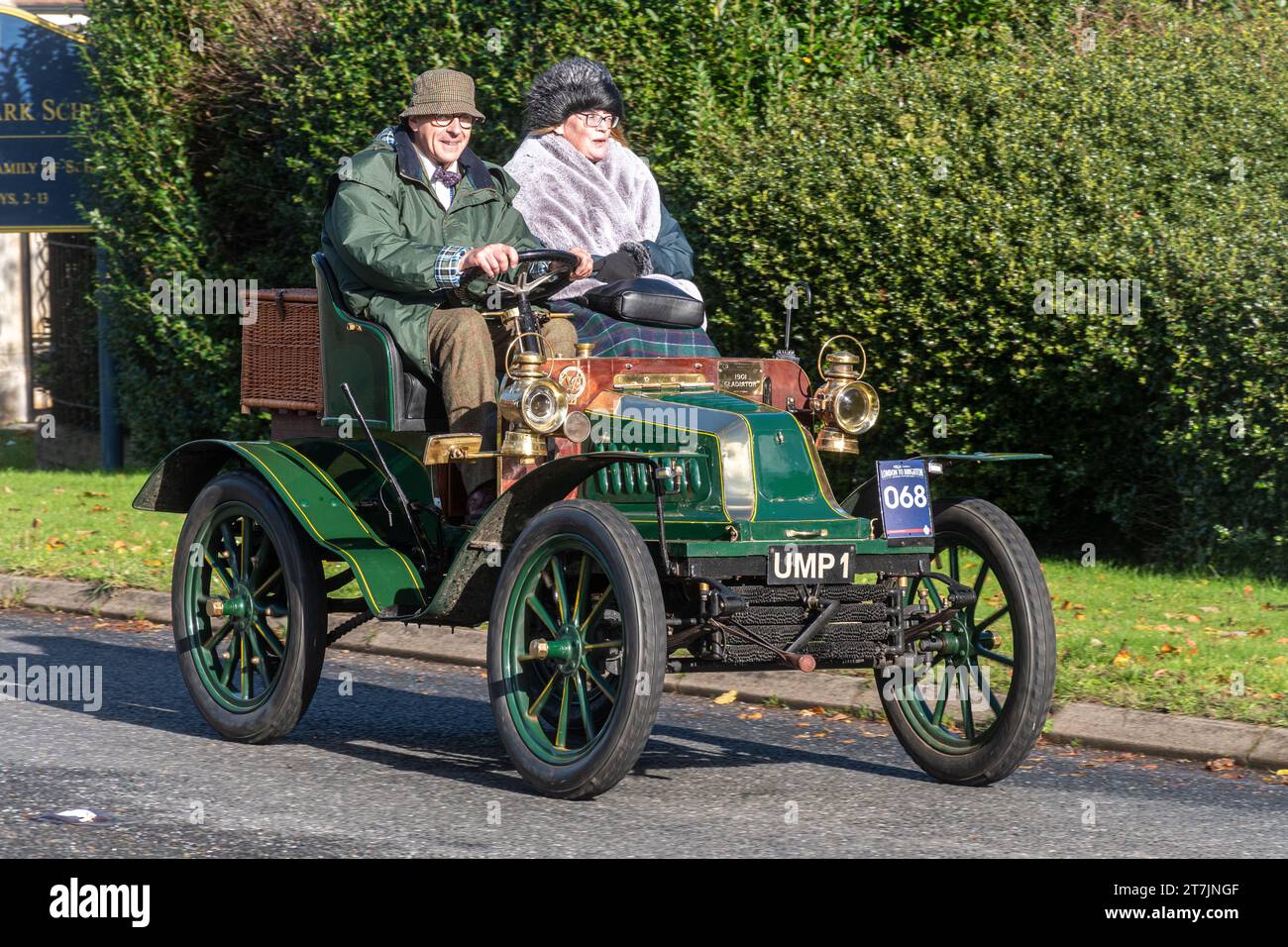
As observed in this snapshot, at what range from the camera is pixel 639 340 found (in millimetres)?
6277

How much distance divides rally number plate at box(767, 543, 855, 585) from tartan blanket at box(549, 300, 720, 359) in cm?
102

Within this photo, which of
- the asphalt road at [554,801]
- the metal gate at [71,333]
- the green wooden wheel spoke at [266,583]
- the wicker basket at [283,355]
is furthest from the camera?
the metal gate at [71,333]

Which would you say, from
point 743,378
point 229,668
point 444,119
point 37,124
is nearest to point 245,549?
point 229,668

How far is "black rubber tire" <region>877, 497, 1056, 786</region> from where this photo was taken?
5.59 metres

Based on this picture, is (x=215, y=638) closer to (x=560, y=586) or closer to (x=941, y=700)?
(x=560, y=586)

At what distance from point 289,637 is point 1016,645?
8.16ft

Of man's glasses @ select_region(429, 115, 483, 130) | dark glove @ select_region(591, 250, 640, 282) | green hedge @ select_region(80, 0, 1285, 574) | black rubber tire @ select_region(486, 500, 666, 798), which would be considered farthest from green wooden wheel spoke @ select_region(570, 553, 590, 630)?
green hedge @ select_region(80, 0, 1285, 574)

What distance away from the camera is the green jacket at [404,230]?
6332 millimetres

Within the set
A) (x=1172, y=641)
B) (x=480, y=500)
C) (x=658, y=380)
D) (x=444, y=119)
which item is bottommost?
(x=1172, y=641)

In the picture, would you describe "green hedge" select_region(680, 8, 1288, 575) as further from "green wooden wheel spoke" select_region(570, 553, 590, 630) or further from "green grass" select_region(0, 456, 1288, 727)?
"green wooden wheel spoke" select_region(570, 553, 590, 630)

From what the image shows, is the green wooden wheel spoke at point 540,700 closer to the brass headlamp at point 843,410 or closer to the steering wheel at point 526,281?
the brass headlamp at point 843,410

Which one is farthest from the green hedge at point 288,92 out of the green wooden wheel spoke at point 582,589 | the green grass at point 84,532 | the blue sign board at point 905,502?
the green wooden wheel spoke at point 582,589

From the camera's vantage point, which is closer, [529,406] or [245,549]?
[529,406]

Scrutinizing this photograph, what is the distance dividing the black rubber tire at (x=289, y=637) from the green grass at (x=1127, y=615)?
9.13ft
